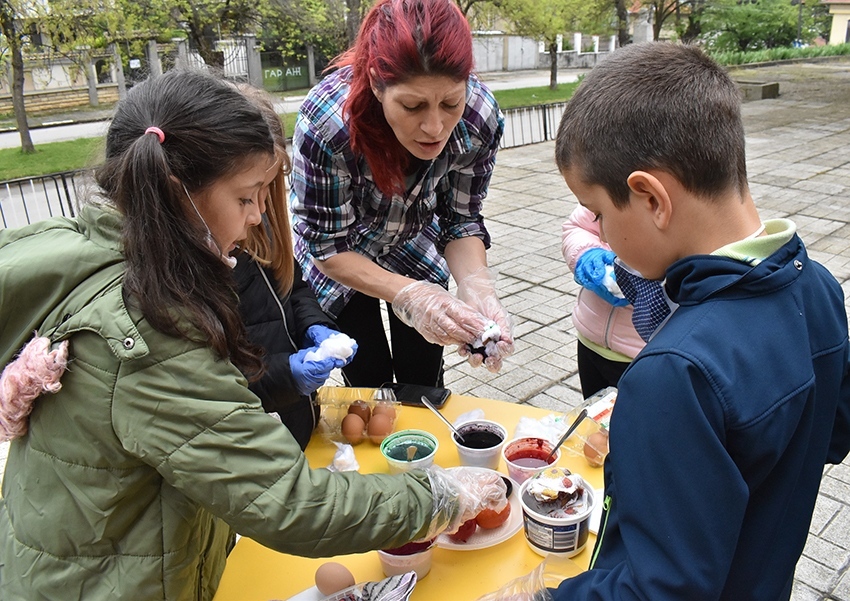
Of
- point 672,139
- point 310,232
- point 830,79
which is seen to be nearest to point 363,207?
point 310,232

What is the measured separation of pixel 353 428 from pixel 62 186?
637 centimetres

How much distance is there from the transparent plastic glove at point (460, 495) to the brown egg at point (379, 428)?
1.32ft

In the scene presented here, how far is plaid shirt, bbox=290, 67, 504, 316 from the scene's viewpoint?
81.0 inches

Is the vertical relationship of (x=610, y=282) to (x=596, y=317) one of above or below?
above

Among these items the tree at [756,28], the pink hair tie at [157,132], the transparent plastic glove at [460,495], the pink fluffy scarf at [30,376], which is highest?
the tree at [756,28]

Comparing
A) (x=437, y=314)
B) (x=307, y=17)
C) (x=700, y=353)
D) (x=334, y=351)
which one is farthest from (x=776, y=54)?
(x=700, y=353)

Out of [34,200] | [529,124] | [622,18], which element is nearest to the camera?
[34,200]

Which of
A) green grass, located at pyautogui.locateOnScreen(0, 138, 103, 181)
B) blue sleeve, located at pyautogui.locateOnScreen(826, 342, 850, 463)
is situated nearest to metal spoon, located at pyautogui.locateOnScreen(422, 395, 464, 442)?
blue sleeve, located at pyautogui.locateOnScreen(826, 342, 850, 463)

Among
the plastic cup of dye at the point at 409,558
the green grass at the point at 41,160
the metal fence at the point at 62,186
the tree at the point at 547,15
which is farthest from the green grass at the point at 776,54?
the plastic cup of dye at the point at 409,558

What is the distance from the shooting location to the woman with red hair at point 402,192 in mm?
1828

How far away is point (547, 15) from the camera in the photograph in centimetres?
1831

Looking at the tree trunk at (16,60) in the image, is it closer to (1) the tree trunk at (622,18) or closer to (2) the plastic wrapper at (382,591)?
(2) the plastic wrapper at (382,591)

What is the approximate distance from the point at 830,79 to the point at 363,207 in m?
20.5

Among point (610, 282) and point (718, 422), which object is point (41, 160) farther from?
point (718, 422)
